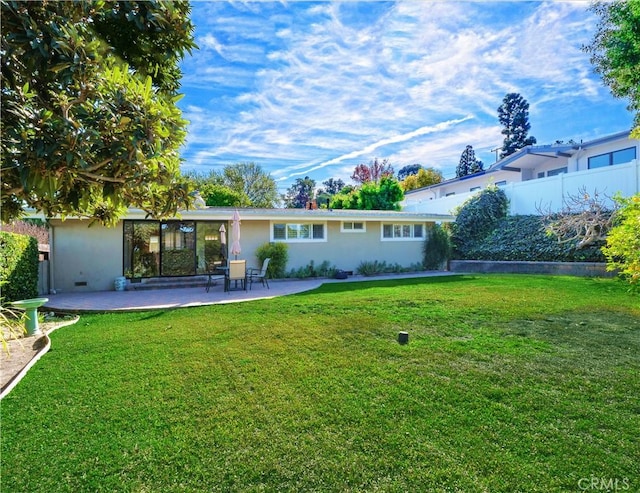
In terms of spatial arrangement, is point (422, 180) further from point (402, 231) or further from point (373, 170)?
point (402, 231)

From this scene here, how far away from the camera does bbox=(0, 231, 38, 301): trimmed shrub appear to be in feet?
28.2

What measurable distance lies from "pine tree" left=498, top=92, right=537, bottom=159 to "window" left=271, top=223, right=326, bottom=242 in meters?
38.0

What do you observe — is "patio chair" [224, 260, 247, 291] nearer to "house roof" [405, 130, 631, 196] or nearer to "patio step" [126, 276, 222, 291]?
"patio step" [126, 276, 222, 291]

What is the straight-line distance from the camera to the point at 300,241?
50.4 feet

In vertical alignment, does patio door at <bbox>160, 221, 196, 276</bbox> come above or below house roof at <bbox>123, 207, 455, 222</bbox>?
below

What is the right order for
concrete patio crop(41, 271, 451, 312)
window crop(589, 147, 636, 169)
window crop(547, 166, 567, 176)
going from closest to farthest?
concrete patio crop(41, 271, 451, 312) → window crop(589, 147, 636, 169) → window crop(547, 166, 567, 176)

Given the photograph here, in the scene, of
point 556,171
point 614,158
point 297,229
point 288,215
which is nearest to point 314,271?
point 297,229

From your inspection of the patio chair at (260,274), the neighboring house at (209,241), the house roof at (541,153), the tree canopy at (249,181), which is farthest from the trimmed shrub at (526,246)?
the tree canopy at (249,181)

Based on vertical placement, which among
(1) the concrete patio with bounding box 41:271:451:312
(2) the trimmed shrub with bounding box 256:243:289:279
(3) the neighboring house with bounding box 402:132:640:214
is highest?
(3) the neighboring house with bounding box 402:132:640:214

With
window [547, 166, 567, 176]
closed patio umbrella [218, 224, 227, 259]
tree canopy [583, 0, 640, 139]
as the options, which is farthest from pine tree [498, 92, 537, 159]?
closed patio umbrella [218, 224, 227, 259]

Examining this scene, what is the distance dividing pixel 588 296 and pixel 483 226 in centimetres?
1011

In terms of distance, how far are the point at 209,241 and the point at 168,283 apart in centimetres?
242

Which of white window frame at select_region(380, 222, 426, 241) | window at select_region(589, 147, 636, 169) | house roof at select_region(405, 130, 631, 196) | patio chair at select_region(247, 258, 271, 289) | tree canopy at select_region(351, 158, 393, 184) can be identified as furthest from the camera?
tree canopy at select_region(351, 158, 393, 184)

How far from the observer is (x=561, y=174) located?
55.5 feet
